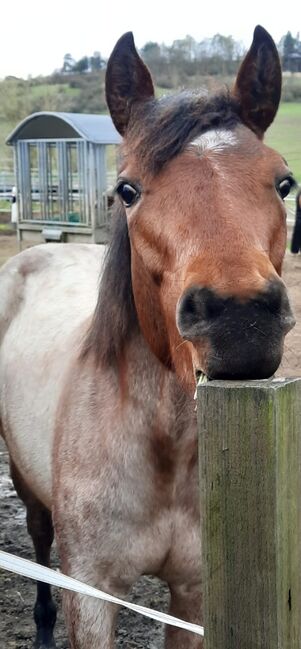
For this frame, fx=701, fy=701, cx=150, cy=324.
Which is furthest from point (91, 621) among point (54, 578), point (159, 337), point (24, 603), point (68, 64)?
point (68, 64)

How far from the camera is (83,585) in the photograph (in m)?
2.27

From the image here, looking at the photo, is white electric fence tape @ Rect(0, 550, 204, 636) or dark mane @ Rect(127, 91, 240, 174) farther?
white electric fence tape @ Rect(0, 550, 204, 636)

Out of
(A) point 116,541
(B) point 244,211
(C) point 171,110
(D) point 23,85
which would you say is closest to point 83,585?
(A) point 116,541

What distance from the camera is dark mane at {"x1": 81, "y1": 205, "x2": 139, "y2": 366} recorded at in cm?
243

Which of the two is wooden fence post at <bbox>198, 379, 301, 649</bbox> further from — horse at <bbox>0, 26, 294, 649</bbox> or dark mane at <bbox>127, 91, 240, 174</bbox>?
dark mane at <bbox>127, 91, 240, 174</bbox>

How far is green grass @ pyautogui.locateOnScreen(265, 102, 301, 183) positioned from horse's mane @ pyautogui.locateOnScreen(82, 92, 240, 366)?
24434 mm

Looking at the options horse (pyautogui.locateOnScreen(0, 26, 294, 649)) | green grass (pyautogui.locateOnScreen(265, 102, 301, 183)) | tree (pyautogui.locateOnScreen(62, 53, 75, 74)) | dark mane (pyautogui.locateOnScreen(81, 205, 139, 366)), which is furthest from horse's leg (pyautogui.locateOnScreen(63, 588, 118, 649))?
tree (pyautogui.locateOnScreen(62, 53, 75, 74))

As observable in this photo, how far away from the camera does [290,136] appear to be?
1202 inches

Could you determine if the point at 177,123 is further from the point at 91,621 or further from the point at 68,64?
the point at 68,64

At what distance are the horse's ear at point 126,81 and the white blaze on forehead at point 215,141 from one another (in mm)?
420

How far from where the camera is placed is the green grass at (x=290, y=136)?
91.0 ft

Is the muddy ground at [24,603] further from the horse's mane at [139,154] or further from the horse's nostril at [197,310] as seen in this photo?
the horse's nostril at [197,310]

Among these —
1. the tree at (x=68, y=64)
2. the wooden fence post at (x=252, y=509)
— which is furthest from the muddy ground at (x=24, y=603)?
the tree at (x=68, y=64)

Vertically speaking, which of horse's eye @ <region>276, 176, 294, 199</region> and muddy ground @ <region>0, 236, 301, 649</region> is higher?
horse's eye @ <region>276, 176, 294, 199</region>
